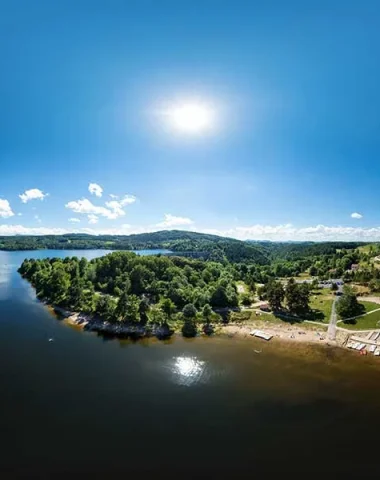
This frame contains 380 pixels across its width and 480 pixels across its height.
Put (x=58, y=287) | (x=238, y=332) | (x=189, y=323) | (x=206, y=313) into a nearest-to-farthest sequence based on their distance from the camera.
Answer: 1. (x=189, y=323)
2. (x=238, y=332)
3. (x=206, y=313)
4. (x=58, y=287)

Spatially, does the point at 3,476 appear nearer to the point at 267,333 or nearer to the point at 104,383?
the point at 104,383

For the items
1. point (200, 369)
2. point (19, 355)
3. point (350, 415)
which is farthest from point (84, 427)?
point (350, 415)

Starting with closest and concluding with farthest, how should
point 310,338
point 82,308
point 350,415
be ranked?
1. point 350,415
2. point 310,338
3. point 82,308

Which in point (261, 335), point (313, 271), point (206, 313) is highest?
point (313, 271)

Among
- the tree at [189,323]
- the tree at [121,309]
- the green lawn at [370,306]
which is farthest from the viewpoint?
the green lawn at [370,306]

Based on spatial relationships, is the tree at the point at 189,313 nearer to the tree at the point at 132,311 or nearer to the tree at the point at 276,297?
the tree at the point at 132,311

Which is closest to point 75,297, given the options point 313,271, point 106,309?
point 106,309

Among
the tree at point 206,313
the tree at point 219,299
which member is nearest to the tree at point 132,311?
the tree at point 206,313

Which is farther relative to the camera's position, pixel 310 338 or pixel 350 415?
pixel 310 338

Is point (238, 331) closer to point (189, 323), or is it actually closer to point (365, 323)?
point (189, 323)
